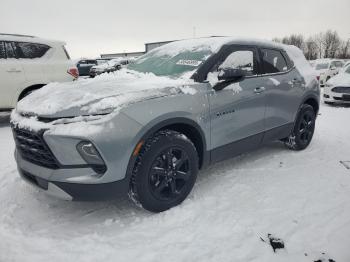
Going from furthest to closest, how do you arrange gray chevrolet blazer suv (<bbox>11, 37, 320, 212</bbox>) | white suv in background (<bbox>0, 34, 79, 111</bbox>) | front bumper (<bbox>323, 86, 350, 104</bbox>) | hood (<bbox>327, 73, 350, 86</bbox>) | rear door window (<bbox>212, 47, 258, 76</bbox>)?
hood (<bbox>327, 73, 350, 86</bbox>) < front bumper (<bbox>323, 86, 350, 104</bbox>) < white suv in background (<bbox>0, 34, 79, 111</bbox>) < rear door window (<bbox>212, 47, 258, 76</bbox>) < gray chevrolet blazer suv (<bbox>11, 37, 320, 212</bbox>)

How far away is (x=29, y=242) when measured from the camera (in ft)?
8.73

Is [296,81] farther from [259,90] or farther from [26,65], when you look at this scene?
[26,65]

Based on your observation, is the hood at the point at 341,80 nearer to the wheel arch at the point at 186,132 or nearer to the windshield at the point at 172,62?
the windshield at the point at 172,62

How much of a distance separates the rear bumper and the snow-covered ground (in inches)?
13.5

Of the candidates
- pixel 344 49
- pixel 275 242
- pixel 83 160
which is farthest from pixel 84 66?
pixel 344 49

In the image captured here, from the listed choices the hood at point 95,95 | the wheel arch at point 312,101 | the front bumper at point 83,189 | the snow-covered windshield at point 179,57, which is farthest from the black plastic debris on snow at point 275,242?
the wheel arch at point 312,101

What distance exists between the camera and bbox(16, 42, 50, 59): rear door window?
23.2ft

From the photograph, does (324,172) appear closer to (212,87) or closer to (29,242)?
(212,87)

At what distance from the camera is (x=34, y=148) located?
2.77 meters

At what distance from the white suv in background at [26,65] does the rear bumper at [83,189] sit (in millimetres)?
4800

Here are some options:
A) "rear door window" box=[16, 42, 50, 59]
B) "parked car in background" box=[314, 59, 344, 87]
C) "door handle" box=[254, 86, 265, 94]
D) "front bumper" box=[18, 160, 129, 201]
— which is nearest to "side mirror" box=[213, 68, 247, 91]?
"door handle" box=[254, 86, 265, 94]

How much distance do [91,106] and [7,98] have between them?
502 centimetres

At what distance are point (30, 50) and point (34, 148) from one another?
5190 millimetres

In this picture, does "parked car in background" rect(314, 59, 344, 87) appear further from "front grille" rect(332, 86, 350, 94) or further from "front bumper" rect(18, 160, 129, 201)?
"front bumper" rect(18, 160, 129, 201)
